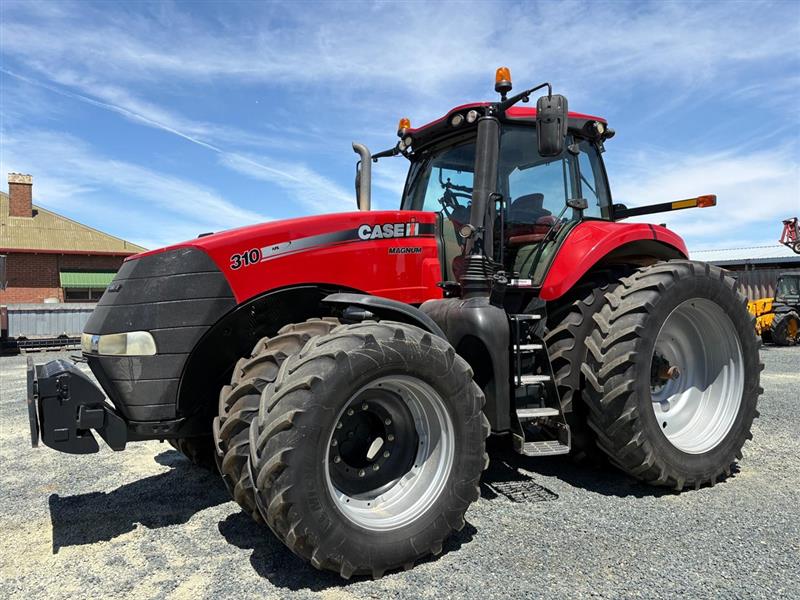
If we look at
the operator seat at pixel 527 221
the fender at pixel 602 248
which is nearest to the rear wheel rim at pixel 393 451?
the fender at pixel 602 248

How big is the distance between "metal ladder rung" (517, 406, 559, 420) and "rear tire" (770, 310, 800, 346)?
49.9ft

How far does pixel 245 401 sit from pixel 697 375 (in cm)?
345

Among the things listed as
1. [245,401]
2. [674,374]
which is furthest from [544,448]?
[245,401]

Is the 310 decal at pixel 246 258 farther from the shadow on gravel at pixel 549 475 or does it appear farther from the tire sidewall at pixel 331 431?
the shadow on gravel at pixel 549 475

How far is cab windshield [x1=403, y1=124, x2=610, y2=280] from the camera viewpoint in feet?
13.8

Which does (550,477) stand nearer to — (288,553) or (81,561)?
(288,553)

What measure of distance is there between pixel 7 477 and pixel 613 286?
4.86 meters

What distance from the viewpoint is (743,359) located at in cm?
433

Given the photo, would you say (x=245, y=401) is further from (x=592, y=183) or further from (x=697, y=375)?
(x=697, y=375)

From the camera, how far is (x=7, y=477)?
454 cm

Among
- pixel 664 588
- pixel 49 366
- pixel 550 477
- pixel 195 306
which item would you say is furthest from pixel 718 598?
pixel 49 366

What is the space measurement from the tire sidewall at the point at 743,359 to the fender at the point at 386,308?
143 centimetres

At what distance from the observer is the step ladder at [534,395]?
356 cm

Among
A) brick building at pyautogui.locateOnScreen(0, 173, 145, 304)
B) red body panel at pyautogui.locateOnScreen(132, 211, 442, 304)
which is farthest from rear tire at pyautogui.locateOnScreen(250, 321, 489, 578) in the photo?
brick building at pyautogui.locateOnScreen(0, 173, 145, 304)
